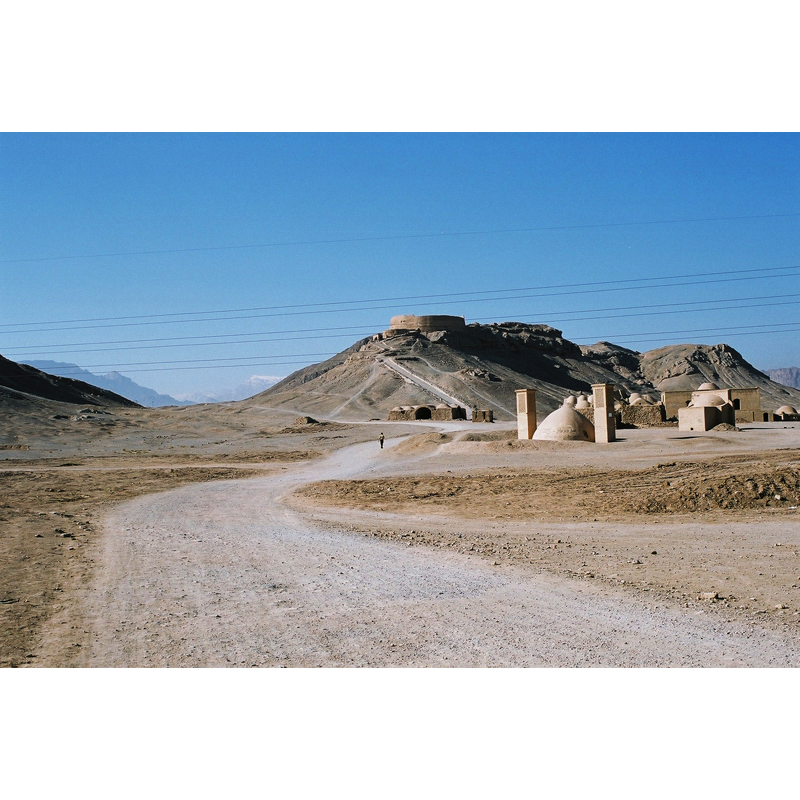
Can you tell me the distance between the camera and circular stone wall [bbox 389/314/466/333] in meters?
104

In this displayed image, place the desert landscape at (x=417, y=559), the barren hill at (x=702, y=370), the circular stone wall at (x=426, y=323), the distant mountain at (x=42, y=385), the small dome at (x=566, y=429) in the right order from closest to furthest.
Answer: the desert landscape at (x=417, y=559) → the small dome at (x=566, y=429) → the distant mountain at (x=42, y=385) → the circular stone wall at (x=426, y=323) → the barren hill at (x=702, y=370)

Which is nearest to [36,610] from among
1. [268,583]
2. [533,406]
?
[268,583]

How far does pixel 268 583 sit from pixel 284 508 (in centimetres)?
819

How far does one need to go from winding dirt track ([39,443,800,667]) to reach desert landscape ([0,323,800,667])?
3cm

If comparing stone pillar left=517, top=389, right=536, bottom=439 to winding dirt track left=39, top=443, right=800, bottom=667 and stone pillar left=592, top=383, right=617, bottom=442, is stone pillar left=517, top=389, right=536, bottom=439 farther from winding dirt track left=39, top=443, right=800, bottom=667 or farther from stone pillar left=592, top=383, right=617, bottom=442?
winding dirt track left=39, top=443, right=800, bottom=667

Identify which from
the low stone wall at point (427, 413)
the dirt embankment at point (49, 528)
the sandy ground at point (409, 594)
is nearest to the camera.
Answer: the sandy ground at point (409, 594)

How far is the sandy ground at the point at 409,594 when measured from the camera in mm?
6633

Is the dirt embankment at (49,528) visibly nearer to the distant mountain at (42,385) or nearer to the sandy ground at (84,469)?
the sandy ground at (84,469)

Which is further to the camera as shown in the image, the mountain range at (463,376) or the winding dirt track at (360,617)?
the mountain range at (463,376)

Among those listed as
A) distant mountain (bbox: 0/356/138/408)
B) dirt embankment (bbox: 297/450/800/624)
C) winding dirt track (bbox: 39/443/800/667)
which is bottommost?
winding dirt track (bbox: 39/443/800/667)

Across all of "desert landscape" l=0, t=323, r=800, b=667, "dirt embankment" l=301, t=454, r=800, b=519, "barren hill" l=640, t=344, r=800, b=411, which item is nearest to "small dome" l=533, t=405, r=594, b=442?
"desert landscape" l=0, t=323, r=800, b=667

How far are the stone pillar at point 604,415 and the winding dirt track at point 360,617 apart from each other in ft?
71.0

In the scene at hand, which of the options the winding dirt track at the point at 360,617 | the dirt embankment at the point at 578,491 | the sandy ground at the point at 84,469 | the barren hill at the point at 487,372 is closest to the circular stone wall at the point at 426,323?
the barren hill at the point at 487,372

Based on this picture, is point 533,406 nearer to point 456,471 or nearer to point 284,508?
point 456,471
